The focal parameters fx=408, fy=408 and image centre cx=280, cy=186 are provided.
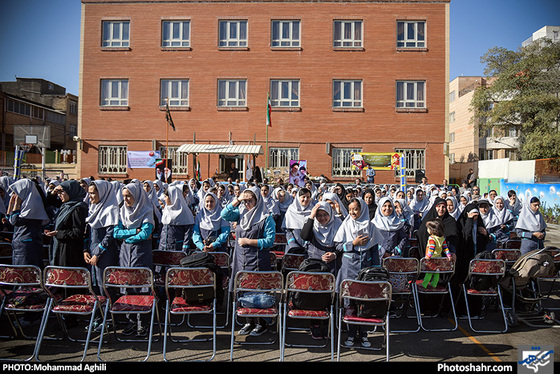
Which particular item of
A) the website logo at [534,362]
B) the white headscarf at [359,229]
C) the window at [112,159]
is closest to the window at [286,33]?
the window at [112,159]

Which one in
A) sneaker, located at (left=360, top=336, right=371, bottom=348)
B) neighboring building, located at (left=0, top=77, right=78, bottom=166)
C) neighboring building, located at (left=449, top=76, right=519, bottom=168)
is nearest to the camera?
sneaker, located at (left=360, top=336, right=371, bottom=348)

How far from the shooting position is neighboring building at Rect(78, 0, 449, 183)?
25188mm

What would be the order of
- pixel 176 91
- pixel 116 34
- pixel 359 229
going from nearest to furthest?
pixel 359 229 < pixel 176 91 < pixel 116 34

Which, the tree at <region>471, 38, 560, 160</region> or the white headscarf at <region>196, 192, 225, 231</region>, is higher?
the tree at <region>471, 38, 560, 160</region>

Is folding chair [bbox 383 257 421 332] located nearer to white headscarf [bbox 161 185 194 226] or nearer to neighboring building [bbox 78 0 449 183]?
white headscarf [bbox 161 185 194 226]

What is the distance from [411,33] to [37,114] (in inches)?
1584

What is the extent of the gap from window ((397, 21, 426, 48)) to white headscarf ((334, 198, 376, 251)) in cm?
2288

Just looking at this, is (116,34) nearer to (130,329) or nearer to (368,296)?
(130,329)

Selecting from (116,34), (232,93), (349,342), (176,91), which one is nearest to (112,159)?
(176,91)

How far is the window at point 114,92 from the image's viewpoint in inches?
1018

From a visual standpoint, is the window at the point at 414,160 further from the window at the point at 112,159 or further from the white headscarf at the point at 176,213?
the white headscarf at the point at 176,213

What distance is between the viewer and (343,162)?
83.4ft

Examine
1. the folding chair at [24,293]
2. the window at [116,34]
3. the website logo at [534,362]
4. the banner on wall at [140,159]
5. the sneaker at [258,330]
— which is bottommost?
the sneaker at [258,330]

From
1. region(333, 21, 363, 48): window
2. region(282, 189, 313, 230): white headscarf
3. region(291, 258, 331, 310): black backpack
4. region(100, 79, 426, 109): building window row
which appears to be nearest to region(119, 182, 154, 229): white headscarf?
region(291, 258, 331, 310): black backpack
